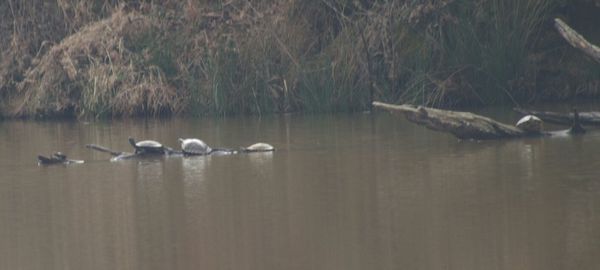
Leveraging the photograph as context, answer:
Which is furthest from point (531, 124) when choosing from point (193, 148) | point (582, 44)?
point (193, 148)

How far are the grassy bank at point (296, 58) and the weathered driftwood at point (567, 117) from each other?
500 cm

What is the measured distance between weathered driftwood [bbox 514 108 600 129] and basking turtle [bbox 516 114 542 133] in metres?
0.06

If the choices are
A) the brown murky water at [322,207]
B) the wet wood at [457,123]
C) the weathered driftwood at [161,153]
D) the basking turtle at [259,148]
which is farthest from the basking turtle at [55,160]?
the wet wood at [457,123]

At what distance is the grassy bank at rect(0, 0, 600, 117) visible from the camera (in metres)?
19.4

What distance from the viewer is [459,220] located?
29.6 feet

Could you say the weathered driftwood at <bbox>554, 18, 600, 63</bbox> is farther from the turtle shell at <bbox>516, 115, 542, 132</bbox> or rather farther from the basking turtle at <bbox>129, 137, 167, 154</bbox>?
the basking turtle at <bbox>129, 137, 167, 154</bbox>

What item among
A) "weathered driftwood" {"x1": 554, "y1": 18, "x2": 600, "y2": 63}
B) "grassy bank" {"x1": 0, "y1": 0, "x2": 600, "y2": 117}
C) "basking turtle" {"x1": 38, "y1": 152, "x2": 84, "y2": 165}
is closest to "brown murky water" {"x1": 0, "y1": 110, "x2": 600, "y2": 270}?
"basking turtle" {"x1": 38, "y1": 152, "x2": 84, "y2": 165}

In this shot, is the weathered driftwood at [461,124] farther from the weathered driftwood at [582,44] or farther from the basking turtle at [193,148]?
the basking turtle at [193,148]

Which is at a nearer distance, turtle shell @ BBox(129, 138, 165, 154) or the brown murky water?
the brown murky water

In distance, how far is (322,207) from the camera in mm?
9930

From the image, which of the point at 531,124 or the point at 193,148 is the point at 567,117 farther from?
the point at 193,148

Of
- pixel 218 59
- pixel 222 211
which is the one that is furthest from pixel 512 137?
pixel 218 59

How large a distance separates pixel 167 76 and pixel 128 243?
505 inches

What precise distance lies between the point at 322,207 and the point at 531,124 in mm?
4673
